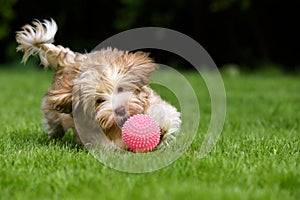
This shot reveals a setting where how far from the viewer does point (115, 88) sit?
13.2 ft

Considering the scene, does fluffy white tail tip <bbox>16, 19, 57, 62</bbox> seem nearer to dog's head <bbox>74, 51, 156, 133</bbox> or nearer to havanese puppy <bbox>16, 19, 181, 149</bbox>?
havanese puppy <bbox>16, 19, 181, 149</bbox>

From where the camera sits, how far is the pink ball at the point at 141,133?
3.88 meters

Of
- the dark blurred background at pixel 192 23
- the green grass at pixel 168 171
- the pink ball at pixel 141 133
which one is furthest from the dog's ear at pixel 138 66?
the dark blurred background at pixel 192 23

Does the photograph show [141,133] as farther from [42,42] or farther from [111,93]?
[42,42]

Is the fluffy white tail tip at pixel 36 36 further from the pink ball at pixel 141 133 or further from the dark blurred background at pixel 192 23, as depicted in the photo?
the dark blurred background at pixel 192 23

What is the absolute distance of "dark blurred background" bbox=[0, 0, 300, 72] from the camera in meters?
17.7

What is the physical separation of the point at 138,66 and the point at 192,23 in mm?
14518

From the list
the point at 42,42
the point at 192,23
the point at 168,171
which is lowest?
the point at 168,171

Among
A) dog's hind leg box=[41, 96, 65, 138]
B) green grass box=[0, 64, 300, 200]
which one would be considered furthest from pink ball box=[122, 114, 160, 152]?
dog's hind leg box=[41, 96, 65, 138]

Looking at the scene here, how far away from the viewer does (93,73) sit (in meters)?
4.13

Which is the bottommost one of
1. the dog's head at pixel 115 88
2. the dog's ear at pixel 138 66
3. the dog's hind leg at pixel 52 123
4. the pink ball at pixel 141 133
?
the dog's hind leg at pixel 52 123

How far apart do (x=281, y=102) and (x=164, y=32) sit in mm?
8899

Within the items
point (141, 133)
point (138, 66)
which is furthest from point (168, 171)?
point (138, 66)

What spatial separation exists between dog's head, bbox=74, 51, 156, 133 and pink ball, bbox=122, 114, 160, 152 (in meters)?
0.07
